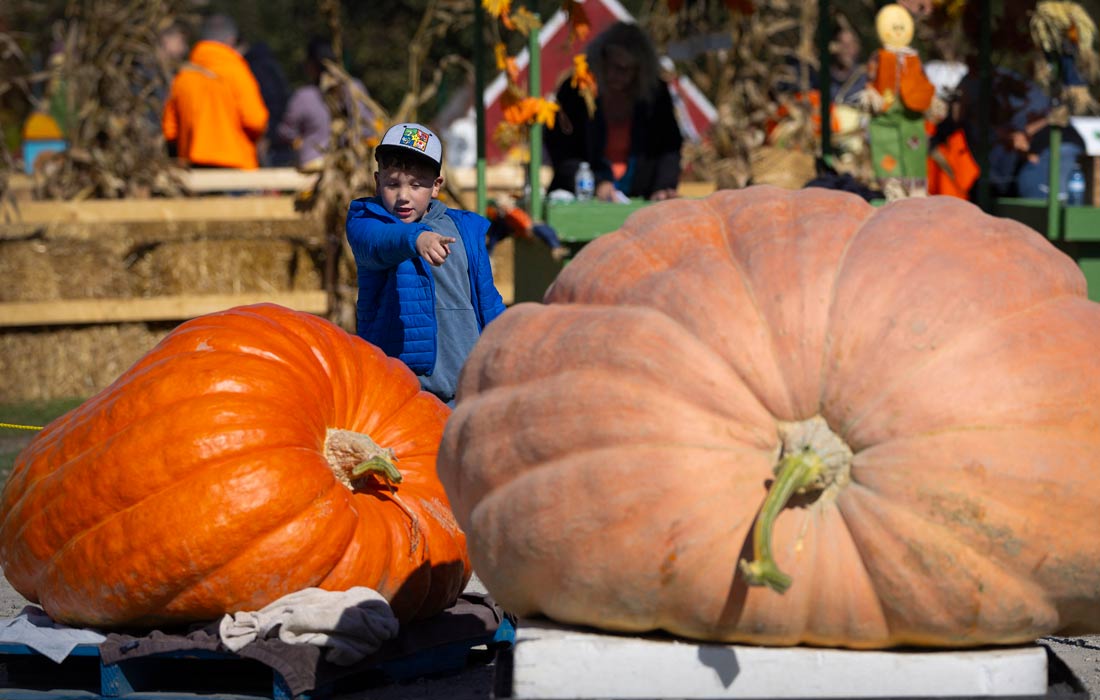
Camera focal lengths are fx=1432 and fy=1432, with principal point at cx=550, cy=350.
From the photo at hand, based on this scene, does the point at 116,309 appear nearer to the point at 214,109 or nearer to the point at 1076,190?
the point at 214,109

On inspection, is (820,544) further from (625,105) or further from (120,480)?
(625,105)

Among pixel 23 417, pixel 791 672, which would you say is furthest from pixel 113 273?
pixel 791 672

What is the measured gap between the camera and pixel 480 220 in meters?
5.12

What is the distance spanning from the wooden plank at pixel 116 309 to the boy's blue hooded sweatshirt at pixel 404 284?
13.8 feet

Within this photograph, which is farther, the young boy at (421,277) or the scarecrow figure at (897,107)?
the scarecrow figure at (897,107)

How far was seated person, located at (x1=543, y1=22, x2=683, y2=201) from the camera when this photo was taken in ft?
27.0

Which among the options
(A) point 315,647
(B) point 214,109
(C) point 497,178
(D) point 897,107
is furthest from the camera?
(B) point 214,109

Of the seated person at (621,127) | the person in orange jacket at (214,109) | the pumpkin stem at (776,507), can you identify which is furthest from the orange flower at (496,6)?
the pumpkin stem at (776,507)

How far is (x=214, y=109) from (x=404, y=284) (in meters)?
6.44

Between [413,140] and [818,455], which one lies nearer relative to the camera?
[818,455]

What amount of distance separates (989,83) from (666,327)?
18.9ft

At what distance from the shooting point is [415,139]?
15.7 ft

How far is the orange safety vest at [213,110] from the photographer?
10625mm

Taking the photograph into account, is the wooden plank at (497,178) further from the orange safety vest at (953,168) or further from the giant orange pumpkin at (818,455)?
the giant orange pumpkin at (818,455)
